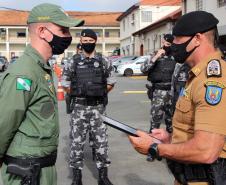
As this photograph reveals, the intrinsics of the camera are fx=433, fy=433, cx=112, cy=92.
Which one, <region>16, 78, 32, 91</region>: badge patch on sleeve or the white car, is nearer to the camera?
<region>16, 78, 32, 91</region>: badge patch on sleeve

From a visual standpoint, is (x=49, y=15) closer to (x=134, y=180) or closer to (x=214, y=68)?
(x=214, y=68)

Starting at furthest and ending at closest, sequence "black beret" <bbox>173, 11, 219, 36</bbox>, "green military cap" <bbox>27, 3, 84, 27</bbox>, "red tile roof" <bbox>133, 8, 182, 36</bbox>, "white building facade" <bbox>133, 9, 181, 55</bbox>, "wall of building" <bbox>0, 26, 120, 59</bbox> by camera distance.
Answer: "wall of building" <bbox>0, 26, 120, 59</bbox> → "white building facade" <bbox>133, 9, 181, 55</bbox> → "red tile roof" <bbox>133, 8, 182, 36</bbox> → "green military cap" <bbox>27, 3, 84, 27</bbox> → "black beret" <bbox>173, 11, 219, 36</bbox>

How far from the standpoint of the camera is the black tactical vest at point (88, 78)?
5.39 metres

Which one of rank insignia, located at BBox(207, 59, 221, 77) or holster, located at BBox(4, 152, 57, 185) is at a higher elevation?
rank insignia, located at BBox(207, 59, 221, 77)

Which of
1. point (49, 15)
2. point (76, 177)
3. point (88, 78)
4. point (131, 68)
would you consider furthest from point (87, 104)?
point (131, 68)

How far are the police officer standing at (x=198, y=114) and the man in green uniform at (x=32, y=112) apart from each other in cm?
60

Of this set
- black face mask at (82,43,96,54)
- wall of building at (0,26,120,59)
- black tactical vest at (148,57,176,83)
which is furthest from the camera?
wall of building at (0,26,120,59)

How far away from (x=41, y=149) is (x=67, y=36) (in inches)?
32.3

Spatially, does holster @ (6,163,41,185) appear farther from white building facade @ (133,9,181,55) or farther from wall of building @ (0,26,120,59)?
wall of building @ (0,26,120,59)

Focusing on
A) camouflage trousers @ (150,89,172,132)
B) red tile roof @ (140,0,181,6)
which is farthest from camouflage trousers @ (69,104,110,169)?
red tile roof @ (140,0,181,6)

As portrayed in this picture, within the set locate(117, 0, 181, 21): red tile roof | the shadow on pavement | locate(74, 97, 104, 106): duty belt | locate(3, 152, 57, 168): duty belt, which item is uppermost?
locate(117, 0, 181, 21): red tile roof

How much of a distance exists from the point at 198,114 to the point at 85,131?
10.8ft

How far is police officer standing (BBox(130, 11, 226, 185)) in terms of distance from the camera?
2.22 meters

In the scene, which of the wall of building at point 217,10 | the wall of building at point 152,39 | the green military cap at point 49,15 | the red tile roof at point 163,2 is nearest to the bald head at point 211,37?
the green military cap at point 49,15
